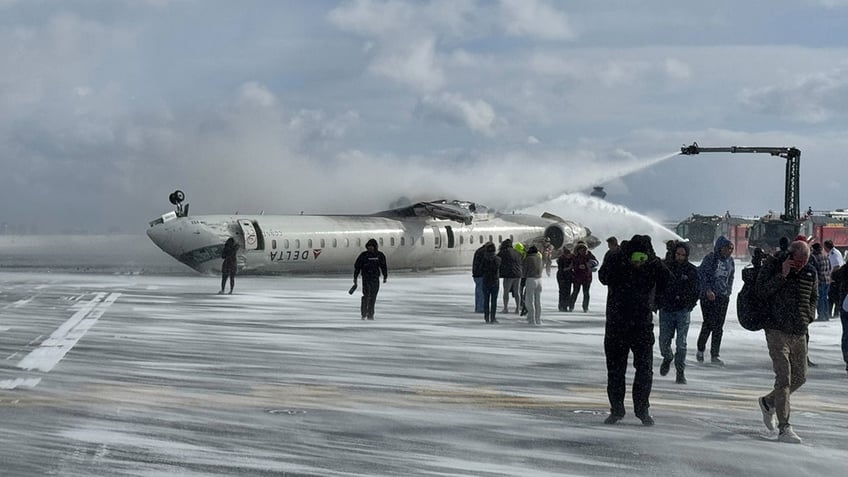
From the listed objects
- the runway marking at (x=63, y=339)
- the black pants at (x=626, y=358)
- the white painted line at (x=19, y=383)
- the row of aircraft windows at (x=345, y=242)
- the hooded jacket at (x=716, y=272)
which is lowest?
the white painted line at (x=19, y=383)

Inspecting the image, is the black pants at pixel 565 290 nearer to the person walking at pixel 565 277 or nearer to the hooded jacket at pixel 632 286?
the person walking at pixel 565 277

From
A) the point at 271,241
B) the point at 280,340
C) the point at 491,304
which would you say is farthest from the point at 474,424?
the point at 271,241

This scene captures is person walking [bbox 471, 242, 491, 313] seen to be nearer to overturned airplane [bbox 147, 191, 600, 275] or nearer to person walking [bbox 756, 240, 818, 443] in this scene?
person walking [bbox 756, 240, 818, 443]

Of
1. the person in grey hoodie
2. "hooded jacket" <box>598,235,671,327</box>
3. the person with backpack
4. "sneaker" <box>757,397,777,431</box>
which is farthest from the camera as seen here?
the person in grey hoodie

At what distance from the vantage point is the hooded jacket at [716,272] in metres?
17.0

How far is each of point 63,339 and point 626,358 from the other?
40.3 ft

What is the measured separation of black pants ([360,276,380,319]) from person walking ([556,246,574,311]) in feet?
17.6

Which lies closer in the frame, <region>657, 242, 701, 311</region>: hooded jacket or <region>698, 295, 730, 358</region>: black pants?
<region>657, 242, 701, 311</region>: hooded jacket

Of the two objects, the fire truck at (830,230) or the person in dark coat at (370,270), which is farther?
the fire truck at (830,230)

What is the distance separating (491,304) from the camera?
25.4 metres

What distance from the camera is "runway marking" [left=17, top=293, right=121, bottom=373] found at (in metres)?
16.5

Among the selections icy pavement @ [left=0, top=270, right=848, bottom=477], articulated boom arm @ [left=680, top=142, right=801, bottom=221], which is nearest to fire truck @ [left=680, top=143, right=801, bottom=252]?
articulated boom arm @ [left=680, top=142, right=801, bottom=221]

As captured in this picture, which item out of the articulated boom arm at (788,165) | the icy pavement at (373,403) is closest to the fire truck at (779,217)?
the articulated boom arm at (788,165)

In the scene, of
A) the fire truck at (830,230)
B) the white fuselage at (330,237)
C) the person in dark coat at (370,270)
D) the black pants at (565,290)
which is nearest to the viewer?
the person in dark coat at (370,270)
